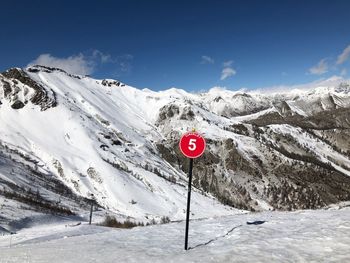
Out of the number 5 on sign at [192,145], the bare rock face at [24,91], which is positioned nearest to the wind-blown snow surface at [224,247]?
the number 5 on sign at [192,145]

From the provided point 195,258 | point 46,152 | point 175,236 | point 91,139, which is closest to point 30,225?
point 175,236

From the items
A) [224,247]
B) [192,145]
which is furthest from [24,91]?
[224,247]

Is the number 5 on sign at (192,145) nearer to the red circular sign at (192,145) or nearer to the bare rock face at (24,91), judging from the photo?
the red circular sign at (192,145)

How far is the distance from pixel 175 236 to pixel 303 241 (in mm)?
4815

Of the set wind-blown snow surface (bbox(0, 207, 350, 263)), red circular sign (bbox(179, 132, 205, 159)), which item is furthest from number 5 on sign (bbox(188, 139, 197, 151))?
wind-blown snow surface (bbox(0, 207, 350, 263))

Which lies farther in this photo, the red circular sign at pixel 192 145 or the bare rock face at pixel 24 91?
the bare rock face at pixel 24 91

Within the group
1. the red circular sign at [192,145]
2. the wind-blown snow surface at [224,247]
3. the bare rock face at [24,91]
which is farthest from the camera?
the bare rock face at [24,91]

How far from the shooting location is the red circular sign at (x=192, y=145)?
12.9m

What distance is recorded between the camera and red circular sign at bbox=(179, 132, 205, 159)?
1289cm

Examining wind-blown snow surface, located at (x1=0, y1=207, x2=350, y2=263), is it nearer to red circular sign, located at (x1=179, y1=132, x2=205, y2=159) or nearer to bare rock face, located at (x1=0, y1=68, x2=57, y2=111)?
red circular sign, located at (x1=179, y1=132, x2=205, y2=159)

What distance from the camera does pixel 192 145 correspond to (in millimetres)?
12945

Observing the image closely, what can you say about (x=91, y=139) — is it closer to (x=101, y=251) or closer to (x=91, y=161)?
(x=91, y=161)

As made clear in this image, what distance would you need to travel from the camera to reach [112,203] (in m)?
97.9

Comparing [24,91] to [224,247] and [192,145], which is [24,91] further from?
[224,247]
